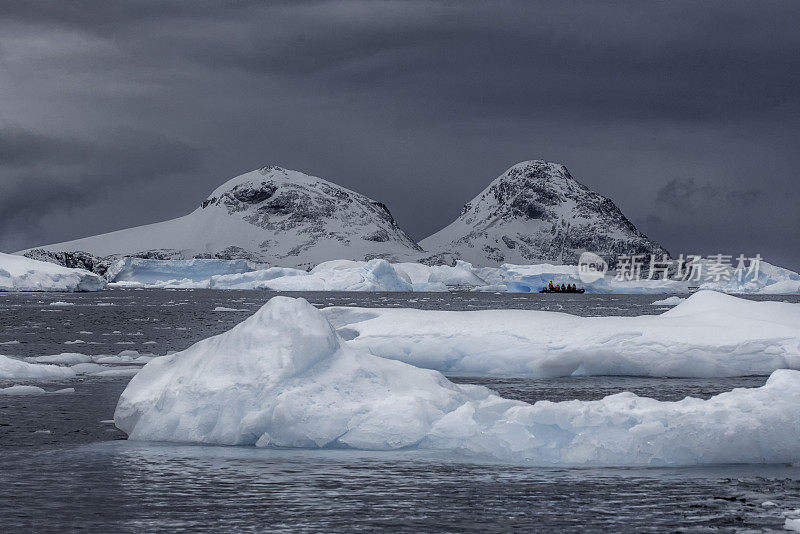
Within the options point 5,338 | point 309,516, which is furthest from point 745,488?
point 5,338

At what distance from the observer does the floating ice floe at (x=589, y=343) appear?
26.8m

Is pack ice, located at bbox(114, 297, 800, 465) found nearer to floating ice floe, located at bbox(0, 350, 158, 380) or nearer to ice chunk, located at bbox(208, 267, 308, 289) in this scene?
floating ice floe, located at bbox(0, 350, 158, 380)

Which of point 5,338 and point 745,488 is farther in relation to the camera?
point 5,338

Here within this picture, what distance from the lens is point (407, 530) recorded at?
10094mm

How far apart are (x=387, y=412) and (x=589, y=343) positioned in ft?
42.8

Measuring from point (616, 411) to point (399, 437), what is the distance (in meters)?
3.22

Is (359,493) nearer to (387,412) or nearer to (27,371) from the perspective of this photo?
(387,412)

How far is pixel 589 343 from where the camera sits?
27.1 m

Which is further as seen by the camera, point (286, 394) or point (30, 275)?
point (30, 275)

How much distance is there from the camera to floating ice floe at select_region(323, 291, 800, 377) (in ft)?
88.0

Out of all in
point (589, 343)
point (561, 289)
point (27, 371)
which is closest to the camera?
point (27, 371)

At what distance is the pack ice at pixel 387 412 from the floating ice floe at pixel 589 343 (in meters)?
10.7

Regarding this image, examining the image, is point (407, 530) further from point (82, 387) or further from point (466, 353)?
point (466, 353)

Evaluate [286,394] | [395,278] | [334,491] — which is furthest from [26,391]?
[395,278]
